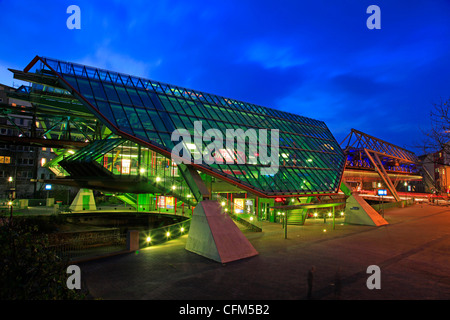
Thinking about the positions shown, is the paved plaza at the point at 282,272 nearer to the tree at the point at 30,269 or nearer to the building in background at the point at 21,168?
the tree at the point at 30,269

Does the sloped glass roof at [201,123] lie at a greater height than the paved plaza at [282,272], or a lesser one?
greater

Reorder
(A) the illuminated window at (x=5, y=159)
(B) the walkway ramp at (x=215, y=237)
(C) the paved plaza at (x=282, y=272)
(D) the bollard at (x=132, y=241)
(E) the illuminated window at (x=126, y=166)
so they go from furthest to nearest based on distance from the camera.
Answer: (A) the illuminated window at (x=5, y=159), (E) the illuminated window at (x=126, y=166), (D) the bollard at (x=132, y=241), (B) the walkway ramp at (x=215, y=237), (C) the paved plaza at (x=282, y=272)

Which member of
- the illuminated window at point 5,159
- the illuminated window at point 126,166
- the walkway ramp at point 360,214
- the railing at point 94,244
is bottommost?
the railing at point 94,244

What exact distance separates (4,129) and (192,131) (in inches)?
2497

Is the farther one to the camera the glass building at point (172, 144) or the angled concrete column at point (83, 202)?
the angled concrete column at point (83, 202)

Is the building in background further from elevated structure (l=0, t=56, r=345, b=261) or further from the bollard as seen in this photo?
the bollard

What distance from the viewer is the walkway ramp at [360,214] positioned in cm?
2891

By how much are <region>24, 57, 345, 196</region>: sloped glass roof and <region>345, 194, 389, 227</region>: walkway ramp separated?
248cm

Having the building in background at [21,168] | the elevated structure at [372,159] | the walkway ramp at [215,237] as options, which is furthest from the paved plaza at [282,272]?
the building in background at [21,168]

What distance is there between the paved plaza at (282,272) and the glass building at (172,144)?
5.46m

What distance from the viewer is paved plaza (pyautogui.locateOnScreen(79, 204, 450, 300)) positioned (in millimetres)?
10516

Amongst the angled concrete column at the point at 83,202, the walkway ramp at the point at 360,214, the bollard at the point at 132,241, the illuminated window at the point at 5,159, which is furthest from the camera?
the illuminated window at the point at 5,159

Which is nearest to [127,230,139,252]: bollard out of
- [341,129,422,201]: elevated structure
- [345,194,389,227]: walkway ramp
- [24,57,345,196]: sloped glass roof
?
[24,57,345,196]: sloped glass roof
